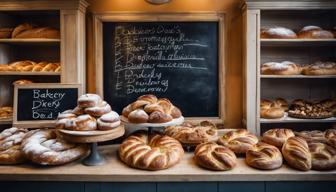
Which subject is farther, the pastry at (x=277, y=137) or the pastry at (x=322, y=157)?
the pastry at (x=277, y=137)

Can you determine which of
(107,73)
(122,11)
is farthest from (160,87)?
(122,11)

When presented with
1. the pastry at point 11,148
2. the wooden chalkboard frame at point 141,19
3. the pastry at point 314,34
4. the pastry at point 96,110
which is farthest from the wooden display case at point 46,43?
the pastry at point 314,34

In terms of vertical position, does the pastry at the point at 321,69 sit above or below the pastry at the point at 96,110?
above

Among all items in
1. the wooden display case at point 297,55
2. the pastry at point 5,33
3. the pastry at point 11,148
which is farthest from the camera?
the wooden display case at point 297,55

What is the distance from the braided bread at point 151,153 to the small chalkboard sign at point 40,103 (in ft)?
1.87

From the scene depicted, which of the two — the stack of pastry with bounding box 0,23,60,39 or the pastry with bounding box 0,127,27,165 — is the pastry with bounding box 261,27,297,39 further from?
the pastry with bounding box 0,127,27,165

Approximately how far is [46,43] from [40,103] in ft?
3.43

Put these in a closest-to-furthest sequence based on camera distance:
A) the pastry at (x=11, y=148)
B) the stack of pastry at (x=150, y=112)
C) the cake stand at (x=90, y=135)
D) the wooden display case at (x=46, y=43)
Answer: the cake stand at (x=90, y=135)
the pastry at (x=11, y=148)
the stack of pastry at (x=150, y=112)
the wooden display case at (x=46, y=43)

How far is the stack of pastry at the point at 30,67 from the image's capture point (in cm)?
268

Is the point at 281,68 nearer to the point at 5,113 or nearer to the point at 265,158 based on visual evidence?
Answer: the point at 265,158

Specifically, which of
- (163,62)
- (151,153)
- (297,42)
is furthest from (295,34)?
(151,153)

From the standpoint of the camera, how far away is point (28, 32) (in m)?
2.67

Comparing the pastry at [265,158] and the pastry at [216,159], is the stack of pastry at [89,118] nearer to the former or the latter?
the pastry at [216,159]

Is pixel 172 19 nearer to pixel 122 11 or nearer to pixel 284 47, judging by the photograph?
pixel 122 11
